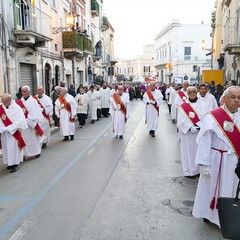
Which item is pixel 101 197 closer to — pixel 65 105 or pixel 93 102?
pixel 65 105

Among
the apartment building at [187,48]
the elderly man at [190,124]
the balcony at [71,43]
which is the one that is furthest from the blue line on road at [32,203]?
the apartment building at [187,48]

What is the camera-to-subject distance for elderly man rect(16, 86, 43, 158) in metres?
8.60

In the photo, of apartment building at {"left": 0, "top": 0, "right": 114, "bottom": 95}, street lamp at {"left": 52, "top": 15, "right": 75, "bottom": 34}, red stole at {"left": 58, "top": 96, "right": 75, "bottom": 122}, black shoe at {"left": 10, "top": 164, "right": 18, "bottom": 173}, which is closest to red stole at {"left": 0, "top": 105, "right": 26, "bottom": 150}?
black shoe at {"left": 10, "top": 164, "right": 18, "bottom": 173}

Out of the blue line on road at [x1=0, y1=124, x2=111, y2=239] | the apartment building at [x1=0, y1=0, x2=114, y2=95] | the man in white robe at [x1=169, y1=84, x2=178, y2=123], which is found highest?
the apartment building at [x1=0, y1=0, x2=114, y2=95]

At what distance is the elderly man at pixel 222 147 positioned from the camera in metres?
4.17

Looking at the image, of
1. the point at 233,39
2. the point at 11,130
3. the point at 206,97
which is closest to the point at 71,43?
the point at 233,39

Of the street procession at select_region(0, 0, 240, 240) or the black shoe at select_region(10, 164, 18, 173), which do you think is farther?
the black shoe at select_region(10, 164, 18, 173)

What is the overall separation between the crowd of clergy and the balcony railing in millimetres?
3111

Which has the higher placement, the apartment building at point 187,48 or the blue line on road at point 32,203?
the apartment building at point 187,48

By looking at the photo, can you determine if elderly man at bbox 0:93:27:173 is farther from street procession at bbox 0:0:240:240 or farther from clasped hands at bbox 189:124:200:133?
clasped hands at bbox 189:124:200:133

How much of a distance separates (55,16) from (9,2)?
6995mm

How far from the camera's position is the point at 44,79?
61.2 ft

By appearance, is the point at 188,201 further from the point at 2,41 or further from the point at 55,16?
the point at 55,16

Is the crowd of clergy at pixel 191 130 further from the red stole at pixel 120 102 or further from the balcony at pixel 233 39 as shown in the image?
the balcony at pixel 233 39
